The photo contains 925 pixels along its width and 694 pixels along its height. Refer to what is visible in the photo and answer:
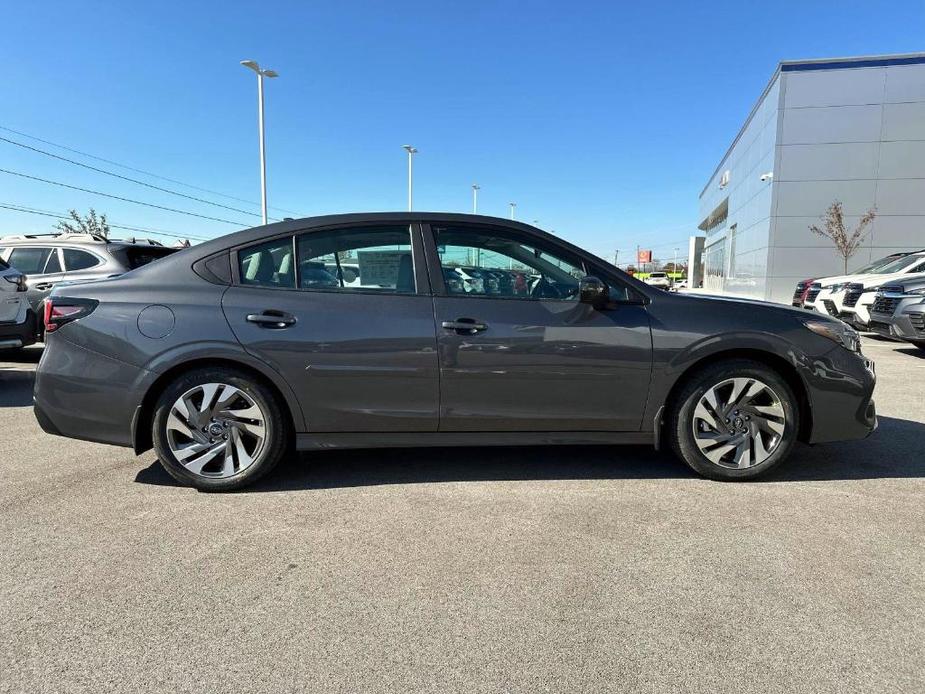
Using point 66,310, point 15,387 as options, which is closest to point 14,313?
point 15,387

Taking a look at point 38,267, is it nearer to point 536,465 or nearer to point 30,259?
point 30,259

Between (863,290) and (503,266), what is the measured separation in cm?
994

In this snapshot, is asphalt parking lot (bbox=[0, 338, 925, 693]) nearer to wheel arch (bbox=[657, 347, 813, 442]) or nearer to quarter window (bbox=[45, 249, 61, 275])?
wheel arch (bbox=[657, 347, 813, 442])

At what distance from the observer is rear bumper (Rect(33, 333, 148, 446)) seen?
3.28m

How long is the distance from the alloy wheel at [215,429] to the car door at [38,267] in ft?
19.8

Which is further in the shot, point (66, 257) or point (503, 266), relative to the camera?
point (66, 257)

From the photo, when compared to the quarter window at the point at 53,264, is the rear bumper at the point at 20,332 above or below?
below

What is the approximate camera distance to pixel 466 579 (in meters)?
2.46

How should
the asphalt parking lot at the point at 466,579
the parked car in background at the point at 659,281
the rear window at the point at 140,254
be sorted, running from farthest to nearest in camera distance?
the rear window at the point at 140,254, the parked car in background at the point at 659,281, the asphalt parking lot at the point at 466,579

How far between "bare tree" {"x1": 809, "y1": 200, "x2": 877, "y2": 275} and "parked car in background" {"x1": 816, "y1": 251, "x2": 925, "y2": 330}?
38.2 ft

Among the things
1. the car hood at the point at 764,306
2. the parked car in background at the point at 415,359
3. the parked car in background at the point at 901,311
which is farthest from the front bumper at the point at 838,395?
the parked car in background at the point at 901,311

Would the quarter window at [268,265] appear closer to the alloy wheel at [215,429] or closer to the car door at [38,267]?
the alloy wheel at [215,429]

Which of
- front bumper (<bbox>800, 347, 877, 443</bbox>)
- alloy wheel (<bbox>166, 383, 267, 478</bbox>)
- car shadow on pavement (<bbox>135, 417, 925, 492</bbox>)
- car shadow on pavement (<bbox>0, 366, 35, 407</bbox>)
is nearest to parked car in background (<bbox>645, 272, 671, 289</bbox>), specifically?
front bumper (<bbox>800, 347, 877, 443</bbox>)

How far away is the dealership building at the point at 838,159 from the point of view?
21406 mm
